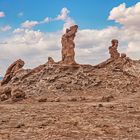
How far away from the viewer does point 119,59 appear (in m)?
68.3

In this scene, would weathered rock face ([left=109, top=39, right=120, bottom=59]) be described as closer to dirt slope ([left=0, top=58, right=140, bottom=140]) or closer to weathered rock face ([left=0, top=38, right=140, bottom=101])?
weathered rock face ([left=0, top=38, right=140, bottom=101])

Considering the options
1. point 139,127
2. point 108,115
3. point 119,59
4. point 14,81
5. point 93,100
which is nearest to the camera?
point 139,127

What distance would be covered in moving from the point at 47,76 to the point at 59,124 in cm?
3475

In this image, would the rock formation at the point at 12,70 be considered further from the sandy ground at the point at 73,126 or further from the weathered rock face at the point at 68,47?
the sandy ground at the point at 73,126

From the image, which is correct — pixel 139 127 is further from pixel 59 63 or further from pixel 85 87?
pixel 59 63

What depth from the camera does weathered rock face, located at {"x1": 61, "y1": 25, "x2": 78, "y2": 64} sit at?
2473 inches

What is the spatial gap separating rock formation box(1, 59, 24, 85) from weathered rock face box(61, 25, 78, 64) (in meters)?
9.18

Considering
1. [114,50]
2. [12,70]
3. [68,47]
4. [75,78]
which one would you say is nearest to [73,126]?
[75,78]

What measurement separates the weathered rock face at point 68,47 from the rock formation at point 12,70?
30.1ft

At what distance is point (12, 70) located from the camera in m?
68.9

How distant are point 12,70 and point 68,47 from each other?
39.6ft

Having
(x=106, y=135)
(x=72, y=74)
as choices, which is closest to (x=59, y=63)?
(x=72, y=74)

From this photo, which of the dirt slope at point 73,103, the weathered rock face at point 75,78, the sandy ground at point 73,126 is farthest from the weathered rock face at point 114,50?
the sandy ground at point 73,126

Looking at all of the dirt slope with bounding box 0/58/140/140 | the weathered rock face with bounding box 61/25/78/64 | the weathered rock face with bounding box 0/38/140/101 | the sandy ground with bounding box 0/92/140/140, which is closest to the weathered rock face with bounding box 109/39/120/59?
the weathered rock face with bounding box 0/38/140/101
